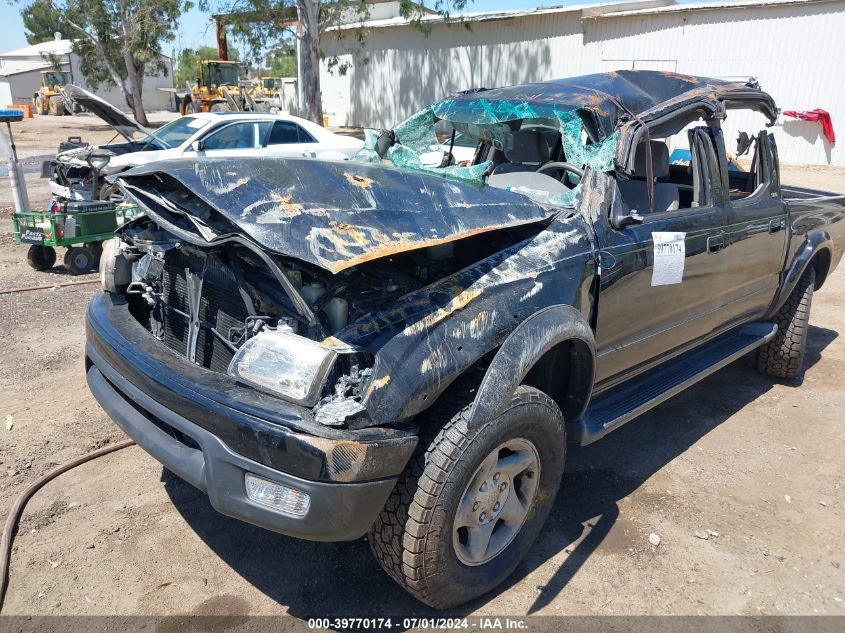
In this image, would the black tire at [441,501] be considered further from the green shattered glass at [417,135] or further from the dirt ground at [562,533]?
the green shattered glass at [417,135]

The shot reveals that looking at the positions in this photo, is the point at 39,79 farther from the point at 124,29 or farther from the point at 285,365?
the point at 285,365

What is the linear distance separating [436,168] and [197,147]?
7145 millimetres

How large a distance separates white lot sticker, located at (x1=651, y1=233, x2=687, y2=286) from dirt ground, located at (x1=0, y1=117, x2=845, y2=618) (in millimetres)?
1136

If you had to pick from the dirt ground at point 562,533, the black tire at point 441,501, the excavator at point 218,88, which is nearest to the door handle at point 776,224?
the dirt ground at point 562,533

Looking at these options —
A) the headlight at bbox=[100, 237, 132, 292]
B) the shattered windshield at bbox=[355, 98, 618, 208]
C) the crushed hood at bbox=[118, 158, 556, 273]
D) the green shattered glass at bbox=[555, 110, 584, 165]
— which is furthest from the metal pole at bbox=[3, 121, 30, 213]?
the green shattered glass at bbox=[555, 110, 584, 165]

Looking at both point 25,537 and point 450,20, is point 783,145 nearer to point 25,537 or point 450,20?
point 450,20

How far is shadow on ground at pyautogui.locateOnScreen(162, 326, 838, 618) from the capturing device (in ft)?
9.20

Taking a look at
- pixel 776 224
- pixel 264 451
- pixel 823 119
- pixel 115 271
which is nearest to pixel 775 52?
pixel 823 119

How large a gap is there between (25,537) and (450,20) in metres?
21.6

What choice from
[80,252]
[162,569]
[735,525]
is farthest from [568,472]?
[80,252]

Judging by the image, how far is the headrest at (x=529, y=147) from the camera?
13.1ft

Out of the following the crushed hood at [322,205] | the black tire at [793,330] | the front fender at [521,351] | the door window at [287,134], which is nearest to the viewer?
the crushed hood at [322,205]

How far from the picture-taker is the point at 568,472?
3791 mm

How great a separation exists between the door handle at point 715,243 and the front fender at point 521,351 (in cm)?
124
